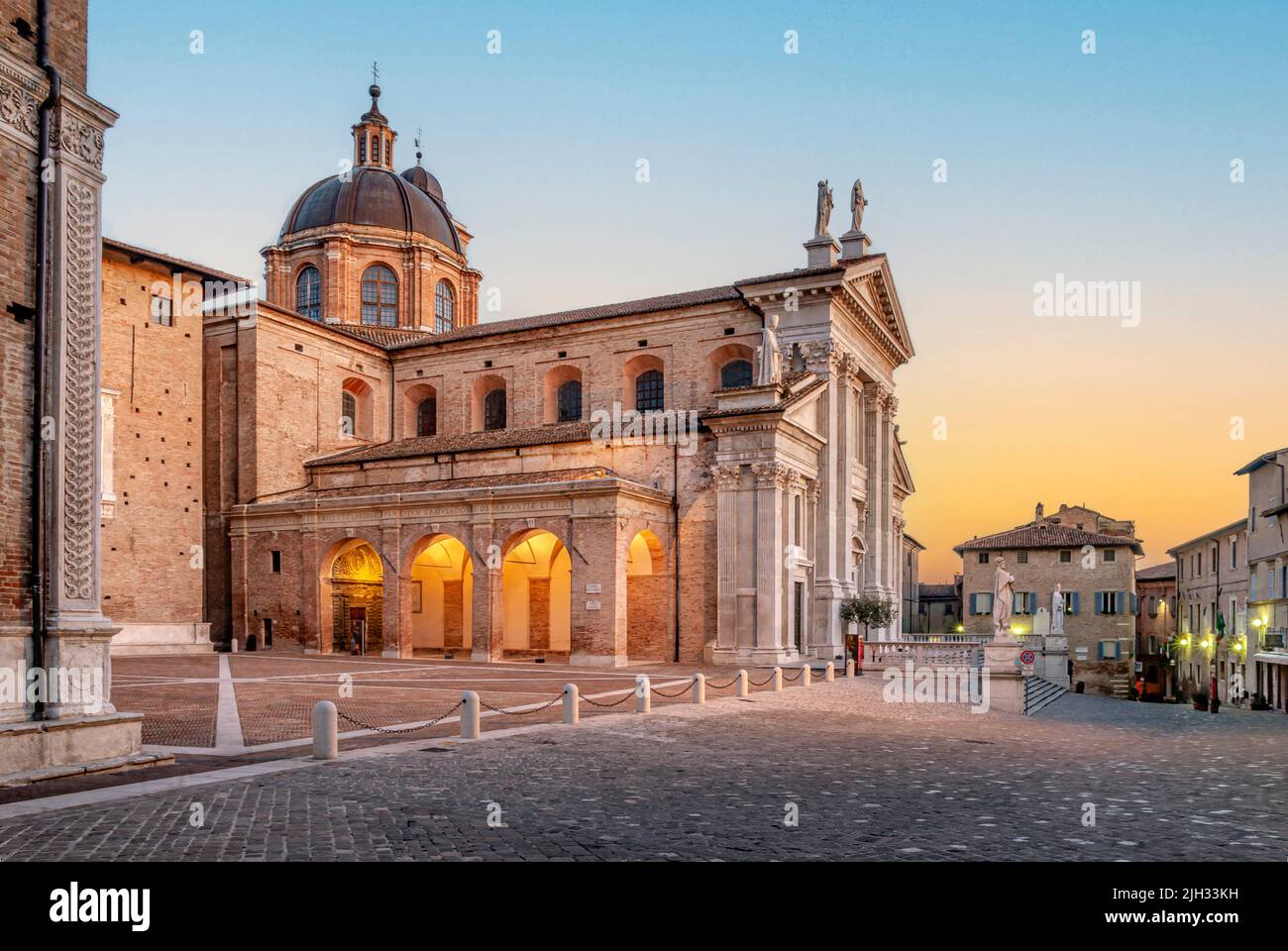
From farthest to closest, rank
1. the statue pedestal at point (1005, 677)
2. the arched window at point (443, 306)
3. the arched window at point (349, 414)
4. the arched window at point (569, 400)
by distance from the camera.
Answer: the arched window at point (443, 306) → the arched window at point (349, 414) → the arched window at point (569, 400) → the statue pedestal at point (1005, 677)

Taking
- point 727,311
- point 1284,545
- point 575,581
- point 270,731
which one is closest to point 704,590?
point 575,581

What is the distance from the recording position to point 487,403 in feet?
138

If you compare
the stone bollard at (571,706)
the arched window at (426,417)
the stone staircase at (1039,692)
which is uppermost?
the arched window at (426,417)

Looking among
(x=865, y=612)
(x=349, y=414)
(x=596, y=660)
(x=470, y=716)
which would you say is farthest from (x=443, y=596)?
(x=470, y=716)

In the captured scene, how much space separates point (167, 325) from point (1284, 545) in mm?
41727

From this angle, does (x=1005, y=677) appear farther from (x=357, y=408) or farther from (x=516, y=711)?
(x=357, y=408)

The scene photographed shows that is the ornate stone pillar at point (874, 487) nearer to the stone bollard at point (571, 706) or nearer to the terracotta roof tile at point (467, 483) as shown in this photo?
the terracotta roof tile at point (467, 483)

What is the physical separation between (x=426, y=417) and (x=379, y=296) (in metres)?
7.86

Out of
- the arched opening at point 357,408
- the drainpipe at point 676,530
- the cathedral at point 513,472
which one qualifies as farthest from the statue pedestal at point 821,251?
the arched opening at point 357,408

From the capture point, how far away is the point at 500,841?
291 inches

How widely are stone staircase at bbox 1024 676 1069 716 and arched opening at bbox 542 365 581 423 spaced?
1889 cm

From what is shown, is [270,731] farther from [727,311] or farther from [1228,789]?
[727,311]

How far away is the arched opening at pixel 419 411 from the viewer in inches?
1705

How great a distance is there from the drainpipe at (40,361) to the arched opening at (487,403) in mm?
30498
